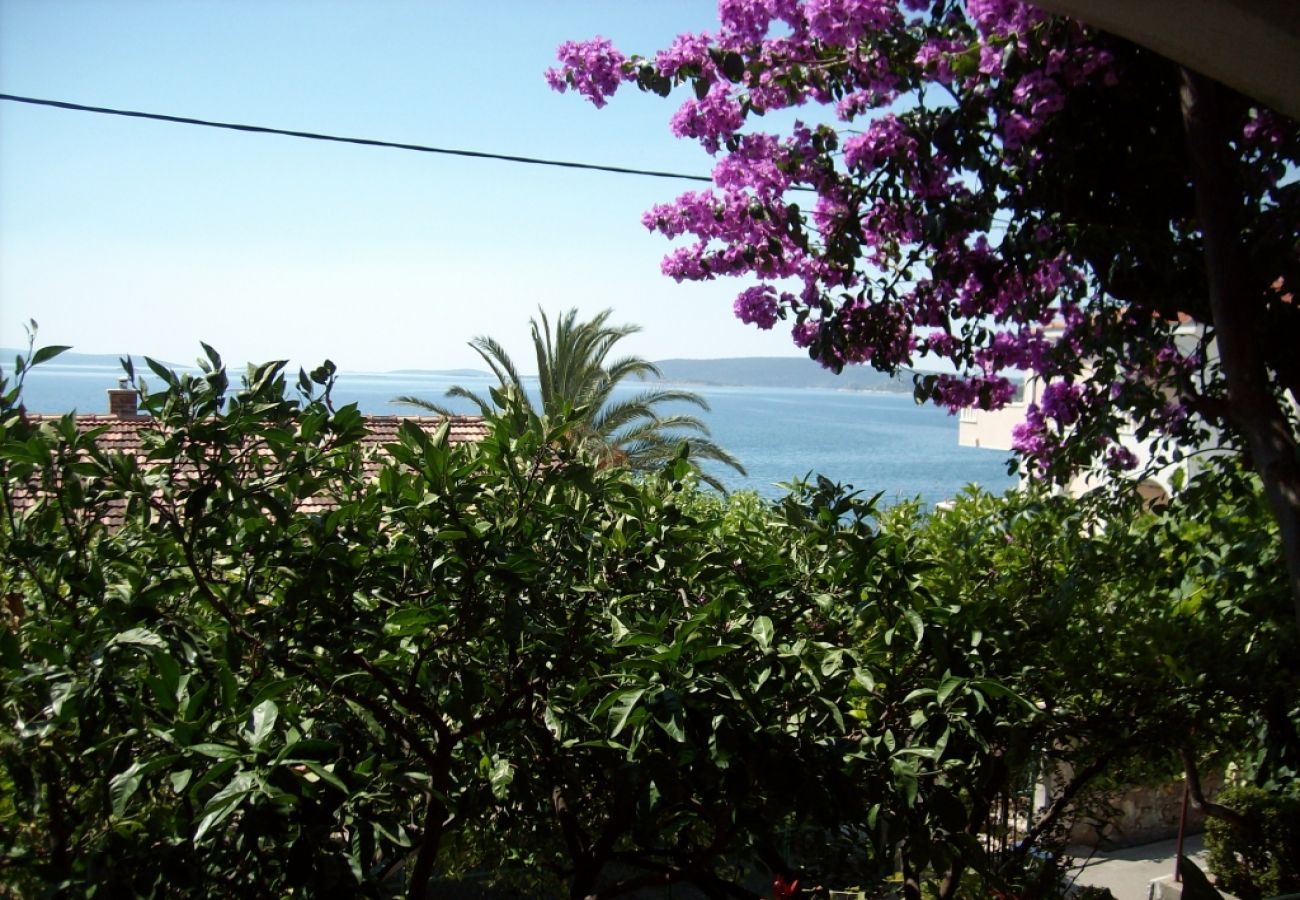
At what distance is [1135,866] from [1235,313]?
8.04m

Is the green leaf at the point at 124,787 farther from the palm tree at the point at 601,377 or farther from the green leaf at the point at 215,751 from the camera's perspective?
the palm tree at the point at 601,377

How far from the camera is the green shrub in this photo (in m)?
3.99

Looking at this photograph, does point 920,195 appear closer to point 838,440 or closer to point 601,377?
point 601,377

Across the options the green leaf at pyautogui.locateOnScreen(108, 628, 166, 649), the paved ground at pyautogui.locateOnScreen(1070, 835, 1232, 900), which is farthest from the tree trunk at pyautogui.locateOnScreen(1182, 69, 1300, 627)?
the paved ground at pyautogui.locateOnScreen(1070, 835, 1232, 900)

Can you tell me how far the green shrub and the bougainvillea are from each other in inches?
59.2

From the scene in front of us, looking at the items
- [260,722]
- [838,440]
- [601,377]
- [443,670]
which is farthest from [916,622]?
[838,440]

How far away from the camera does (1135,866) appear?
962cm

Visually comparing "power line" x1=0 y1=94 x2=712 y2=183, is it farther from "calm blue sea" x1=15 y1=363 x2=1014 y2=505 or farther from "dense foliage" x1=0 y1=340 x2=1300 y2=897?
"calm blue sea" x1=15 y1=363 x2=1014 y2=505

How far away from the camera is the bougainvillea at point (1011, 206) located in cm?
352

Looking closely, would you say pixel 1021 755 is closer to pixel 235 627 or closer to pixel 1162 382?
pixel 235 627

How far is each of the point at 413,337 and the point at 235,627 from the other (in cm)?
3342

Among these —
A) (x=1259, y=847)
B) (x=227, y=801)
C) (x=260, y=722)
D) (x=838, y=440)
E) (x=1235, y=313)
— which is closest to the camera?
(x=227, y=801)

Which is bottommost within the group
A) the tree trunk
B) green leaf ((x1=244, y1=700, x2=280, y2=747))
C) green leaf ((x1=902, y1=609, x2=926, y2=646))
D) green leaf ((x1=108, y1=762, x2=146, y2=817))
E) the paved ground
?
the paved ground

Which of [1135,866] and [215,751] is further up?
[215,751]
